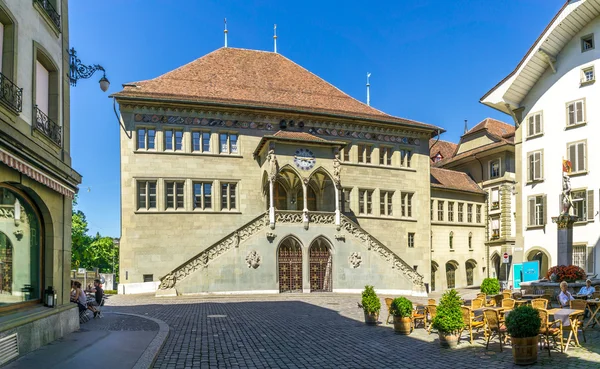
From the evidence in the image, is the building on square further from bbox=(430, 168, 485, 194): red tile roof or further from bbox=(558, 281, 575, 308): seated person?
bbox=(558, 281, 575, 308): seated person

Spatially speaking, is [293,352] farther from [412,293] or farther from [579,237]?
[579,237]

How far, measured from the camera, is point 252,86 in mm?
36125

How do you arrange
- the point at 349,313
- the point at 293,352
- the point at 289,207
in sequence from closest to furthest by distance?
the point at 293,352 < the point at 349,313 < the point at 289,207

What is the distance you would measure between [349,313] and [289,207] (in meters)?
15.1

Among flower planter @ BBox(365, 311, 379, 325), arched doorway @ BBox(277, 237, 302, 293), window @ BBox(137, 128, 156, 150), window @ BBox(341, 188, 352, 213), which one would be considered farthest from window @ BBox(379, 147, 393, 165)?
flower planter @ BBox(365, 311, 379, 325)

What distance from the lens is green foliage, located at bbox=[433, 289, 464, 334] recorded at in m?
12.1

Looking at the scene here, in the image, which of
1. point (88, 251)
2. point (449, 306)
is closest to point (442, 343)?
point (449, 306)

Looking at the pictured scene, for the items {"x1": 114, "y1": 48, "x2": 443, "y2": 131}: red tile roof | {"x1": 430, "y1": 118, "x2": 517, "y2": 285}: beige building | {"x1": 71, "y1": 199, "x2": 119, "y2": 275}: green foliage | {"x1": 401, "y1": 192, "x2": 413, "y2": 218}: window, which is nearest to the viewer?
{"x1": 114, "y1": 48, "x2": 443, "y2": 131}: red tile roof

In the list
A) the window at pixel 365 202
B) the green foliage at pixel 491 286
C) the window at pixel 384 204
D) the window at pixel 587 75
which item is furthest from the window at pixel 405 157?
the green foliage at pixel 491 286

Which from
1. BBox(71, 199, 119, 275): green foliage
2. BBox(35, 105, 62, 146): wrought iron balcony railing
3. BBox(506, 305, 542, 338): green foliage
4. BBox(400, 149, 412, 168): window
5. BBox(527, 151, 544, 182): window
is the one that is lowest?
BBox(71, 199, 119, 275): green foliage

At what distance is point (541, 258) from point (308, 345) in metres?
25.7

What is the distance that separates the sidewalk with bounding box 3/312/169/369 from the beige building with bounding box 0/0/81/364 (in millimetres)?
379

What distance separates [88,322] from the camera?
17094 mm

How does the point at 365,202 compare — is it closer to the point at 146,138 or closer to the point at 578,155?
the point at 578,155
